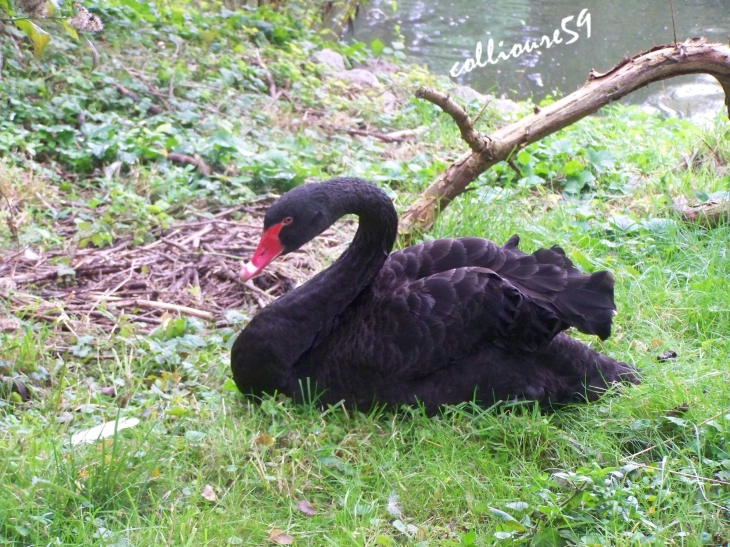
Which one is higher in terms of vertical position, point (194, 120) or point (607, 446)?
point (194, 120)

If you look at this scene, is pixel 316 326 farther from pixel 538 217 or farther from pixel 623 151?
pixel 623 151

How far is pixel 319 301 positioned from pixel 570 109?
71.7 inches

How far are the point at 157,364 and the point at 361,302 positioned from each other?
0.87 metres

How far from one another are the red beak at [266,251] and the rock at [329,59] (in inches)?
177

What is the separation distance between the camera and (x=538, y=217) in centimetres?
418

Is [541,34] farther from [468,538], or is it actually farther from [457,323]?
[468,538]

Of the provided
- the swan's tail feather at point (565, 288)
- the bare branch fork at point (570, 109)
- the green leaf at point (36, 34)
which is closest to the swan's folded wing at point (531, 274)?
the swan's tail feather at point (565, 288)

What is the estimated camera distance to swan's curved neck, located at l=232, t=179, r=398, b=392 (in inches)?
108

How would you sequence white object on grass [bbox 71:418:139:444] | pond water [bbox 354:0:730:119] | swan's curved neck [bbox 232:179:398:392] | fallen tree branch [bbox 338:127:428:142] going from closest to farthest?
white object on grass [bbox 71:418:139:444], swan's curved neck [bbox 232:179:398:392], fallen tree branch [bbox 338:127:428:142], pond water [bbox 354:0:730:119]

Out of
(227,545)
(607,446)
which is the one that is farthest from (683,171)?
(227,545)

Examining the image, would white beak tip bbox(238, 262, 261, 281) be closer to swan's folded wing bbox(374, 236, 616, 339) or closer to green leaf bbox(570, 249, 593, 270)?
swan's folded wing bbox(374, 236, 616, 339)

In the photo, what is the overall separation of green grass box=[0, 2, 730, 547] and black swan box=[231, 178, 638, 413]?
3.5 inches

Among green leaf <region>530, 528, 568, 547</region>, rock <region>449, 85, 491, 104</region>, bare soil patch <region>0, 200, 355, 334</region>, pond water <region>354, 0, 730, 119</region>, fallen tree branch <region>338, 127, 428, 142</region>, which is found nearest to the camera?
green leaf <region>530, 528, 568, 547</region>

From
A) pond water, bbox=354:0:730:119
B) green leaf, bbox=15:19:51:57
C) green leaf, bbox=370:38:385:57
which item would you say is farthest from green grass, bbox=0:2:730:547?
pond water, bbox=354:0:730:119
